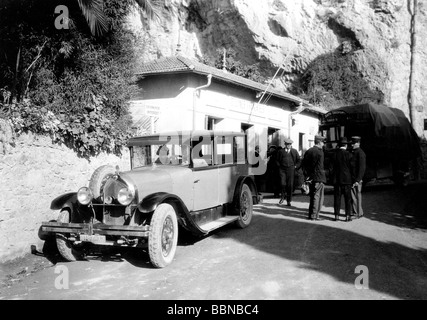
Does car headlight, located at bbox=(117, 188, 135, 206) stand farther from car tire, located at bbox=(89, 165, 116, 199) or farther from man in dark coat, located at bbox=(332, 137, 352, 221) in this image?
man in dark coat, located at bbox=(332, 137, 352, 221)

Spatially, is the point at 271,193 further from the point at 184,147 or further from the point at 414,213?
the point at 184,147

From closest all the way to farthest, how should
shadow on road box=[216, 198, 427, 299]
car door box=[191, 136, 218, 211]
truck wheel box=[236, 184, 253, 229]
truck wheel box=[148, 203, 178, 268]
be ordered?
shadow on road box=[216, 198, 427, 299], truck wheel box=[148, 203, 178, 268], car door box=[191, 136, 218, 211], truck wheel box=[236, 184, 253, 229]

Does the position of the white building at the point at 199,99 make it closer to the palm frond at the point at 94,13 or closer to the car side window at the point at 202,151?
the palm frond at the point at 94,13

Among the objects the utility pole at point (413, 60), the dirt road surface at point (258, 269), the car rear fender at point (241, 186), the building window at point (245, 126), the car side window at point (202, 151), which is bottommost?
the dirt road surface at point (258, 269)

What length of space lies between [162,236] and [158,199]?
1.82ft

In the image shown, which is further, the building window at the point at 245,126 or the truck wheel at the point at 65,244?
the building window at the point at 245,126

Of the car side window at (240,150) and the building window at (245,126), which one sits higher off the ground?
the building window at (245,126)

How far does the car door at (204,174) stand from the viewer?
20.8 ft

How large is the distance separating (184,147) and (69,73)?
149 inches

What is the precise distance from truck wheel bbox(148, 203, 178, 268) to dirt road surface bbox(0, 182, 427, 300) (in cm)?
16

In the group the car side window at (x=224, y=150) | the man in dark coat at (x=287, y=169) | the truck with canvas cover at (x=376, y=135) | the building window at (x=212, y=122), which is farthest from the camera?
the building window at (x=212, y=122)

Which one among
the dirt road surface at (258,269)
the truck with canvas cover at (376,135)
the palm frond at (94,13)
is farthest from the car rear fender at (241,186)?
the truck with canvas cover at (376,135)

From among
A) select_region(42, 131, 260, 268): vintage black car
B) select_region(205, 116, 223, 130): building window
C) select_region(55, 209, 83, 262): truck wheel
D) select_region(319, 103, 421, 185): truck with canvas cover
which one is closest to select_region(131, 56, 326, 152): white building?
select_region(205, 116, 223, 130): building window

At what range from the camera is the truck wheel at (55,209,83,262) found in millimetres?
5395
